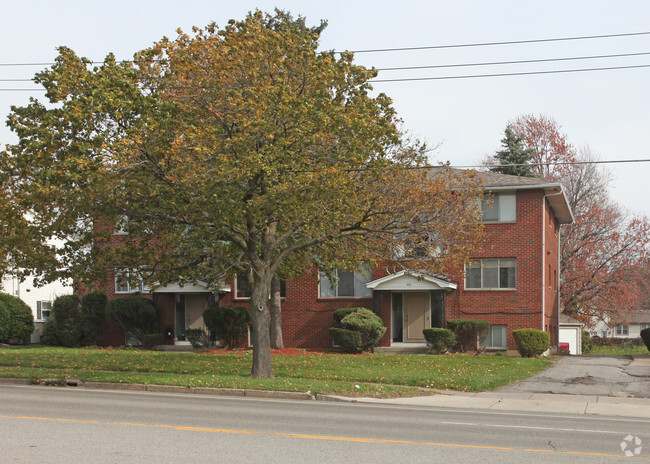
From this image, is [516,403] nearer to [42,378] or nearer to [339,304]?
[42,378]

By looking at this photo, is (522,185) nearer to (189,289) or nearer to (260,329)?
(260,329)

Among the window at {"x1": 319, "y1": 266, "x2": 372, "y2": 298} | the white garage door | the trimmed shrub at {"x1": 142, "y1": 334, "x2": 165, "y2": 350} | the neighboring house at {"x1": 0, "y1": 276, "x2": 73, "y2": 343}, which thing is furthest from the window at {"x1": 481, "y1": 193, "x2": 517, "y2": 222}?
the neighboring house at {"x1": 0, "y1": 276, "x2": 73, "y2": 343}

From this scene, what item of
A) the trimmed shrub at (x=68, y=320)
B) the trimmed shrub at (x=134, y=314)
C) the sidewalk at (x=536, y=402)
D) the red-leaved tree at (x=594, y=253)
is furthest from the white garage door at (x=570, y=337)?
the trimmed shrub at (x=68, y=320)

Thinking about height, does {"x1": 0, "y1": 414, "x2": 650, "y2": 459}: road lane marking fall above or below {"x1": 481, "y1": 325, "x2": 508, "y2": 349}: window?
above

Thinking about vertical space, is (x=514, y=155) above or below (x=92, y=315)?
above

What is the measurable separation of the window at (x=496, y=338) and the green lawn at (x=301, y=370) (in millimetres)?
2815

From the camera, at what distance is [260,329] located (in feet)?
62.3

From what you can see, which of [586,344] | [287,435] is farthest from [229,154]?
[586,344]

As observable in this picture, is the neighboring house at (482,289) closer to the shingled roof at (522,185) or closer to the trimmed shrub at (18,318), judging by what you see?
the shingled roof at (522,185)

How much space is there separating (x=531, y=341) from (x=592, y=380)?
286 inches

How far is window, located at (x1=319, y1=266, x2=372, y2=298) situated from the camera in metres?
31.5

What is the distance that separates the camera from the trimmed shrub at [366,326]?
28.9m

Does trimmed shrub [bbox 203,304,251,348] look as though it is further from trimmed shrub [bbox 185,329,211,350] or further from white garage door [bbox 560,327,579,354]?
white garage door [bbox 560,327,579,354]

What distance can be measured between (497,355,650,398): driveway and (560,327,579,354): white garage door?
14.6 m
